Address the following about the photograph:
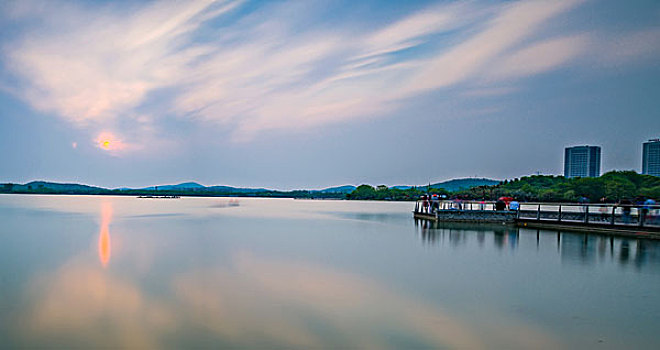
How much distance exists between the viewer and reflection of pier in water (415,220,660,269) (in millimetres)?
14789

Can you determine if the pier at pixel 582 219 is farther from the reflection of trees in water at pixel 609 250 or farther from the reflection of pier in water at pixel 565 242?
the reflection of trees in water at pixel 609 250

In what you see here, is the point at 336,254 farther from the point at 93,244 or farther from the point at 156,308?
the point at 93,244

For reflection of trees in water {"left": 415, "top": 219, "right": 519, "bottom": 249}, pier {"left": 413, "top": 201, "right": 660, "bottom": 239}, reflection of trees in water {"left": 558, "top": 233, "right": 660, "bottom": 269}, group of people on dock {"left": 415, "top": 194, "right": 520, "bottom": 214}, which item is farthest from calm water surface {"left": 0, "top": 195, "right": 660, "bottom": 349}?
group of people on dock {"left": 415, "top": 194, "right": 520, "bottom": 214}

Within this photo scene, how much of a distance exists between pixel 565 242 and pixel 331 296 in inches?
584

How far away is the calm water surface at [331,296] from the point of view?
22.0 feet

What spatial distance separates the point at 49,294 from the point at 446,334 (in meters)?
8.86

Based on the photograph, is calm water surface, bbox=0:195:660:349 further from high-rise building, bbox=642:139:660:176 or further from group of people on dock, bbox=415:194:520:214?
high-rise building, bbox=642:139:660:176

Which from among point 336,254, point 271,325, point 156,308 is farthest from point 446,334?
point 336,254

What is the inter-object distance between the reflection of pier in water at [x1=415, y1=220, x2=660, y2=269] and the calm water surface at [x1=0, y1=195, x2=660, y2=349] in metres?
0.18

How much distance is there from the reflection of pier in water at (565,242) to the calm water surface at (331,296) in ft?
0.59

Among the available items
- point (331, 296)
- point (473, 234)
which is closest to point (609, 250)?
point (473, 234)

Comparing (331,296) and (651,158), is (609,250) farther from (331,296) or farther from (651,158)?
(651,158)

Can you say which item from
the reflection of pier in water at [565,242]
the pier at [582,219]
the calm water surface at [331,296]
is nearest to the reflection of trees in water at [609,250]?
the reflection of pier in water at [565,242]

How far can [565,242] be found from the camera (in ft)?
63.2
